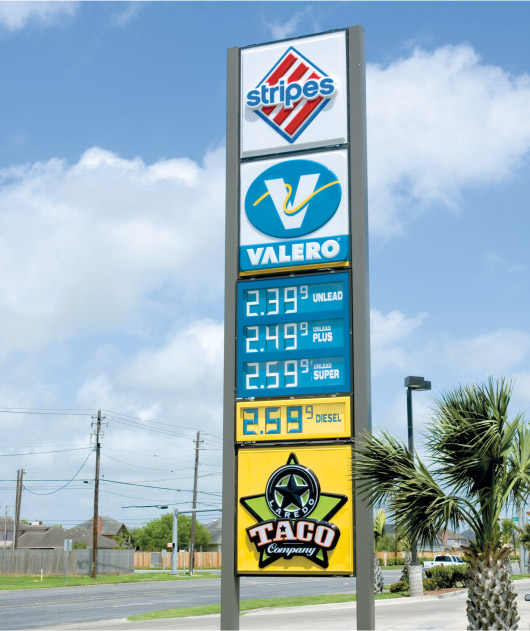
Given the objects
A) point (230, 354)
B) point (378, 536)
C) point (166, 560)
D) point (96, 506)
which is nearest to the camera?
point (230, 354)

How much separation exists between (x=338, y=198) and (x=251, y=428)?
4.55 m

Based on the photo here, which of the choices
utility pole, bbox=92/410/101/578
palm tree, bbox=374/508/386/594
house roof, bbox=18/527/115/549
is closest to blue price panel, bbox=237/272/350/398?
palm tree, bbox=374/508/386/594

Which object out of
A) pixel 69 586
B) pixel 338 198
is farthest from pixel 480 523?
pixel 69 586

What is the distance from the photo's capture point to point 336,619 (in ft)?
83.9

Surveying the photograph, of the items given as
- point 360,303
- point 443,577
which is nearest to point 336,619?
point 360,303

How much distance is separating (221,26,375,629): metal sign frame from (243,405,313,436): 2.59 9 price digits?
→ 29 centimetres

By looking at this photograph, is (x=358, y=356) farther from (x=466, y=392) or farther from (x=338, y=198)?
(x=338, y=198)

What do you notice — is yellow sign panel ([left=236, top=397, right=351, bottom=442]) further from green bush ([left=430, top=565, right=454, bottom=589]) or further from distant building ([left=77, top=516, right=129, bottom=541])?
distant building ([left=77, top=516, right=129, bottom=541])

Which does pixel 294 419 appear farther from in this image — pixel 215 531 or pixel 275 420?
pixel 215 531

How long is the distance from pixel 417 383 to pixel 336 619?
30.6ft

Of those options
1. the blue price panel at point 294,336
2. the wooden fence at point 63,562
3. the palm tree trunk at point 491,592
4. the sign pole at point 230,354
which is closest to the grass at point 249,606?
the sign pole at point 230,354

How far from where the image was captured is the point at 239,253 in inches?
635

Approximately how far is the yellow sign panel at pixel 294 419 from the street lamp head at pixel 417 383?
16.5m

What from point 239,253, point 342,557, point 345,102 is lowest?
point 342,557
